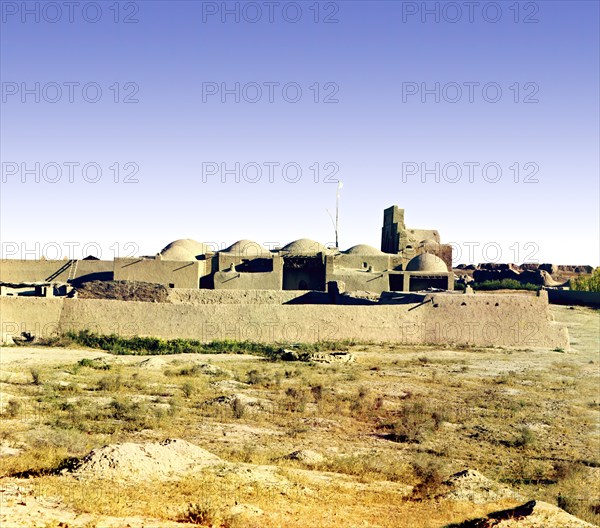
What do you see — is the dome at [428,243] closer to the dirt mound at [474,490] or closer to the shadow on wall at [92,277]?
the shadow on wall at [92,277]

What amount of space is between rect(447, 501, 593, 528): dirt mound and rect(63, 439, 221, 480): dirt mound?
12.7 ft

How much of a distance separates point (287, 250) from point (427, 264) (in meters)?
8.76

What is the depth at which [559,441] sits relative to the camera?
1403cm

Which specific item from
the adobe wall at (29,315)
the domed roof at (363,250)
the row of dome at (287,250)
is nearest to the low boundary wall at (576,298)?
the row of dome at (287,250)

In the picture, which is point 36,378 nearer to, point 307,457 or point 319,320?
point 307,457

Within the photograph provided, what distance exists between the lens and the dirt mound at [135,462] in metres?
8.75

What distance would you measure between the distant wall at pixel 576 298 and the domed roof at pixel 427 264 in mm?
10045

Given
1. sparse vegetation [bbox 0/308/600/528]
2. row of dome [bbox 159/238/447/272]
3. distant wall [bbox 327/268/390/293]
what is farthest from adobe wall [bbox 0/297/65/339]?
distant wall [bbox 327/268/390/293]

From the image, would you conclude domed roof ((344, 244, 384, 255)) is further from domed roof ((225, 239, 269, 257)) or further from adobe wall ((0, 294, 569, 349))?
adobe wall ((0, 294, 569, 349))

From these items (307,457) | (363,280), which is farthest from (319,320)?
(307,457)

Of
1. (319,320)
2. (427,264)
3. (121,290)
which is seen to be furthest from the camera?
(427,264)

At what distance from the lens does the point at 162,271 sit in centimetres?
3509

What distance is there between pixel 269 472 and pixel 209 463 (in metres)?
0.94

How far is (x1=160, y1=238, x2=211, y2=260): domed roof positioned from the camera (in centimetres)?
3844
